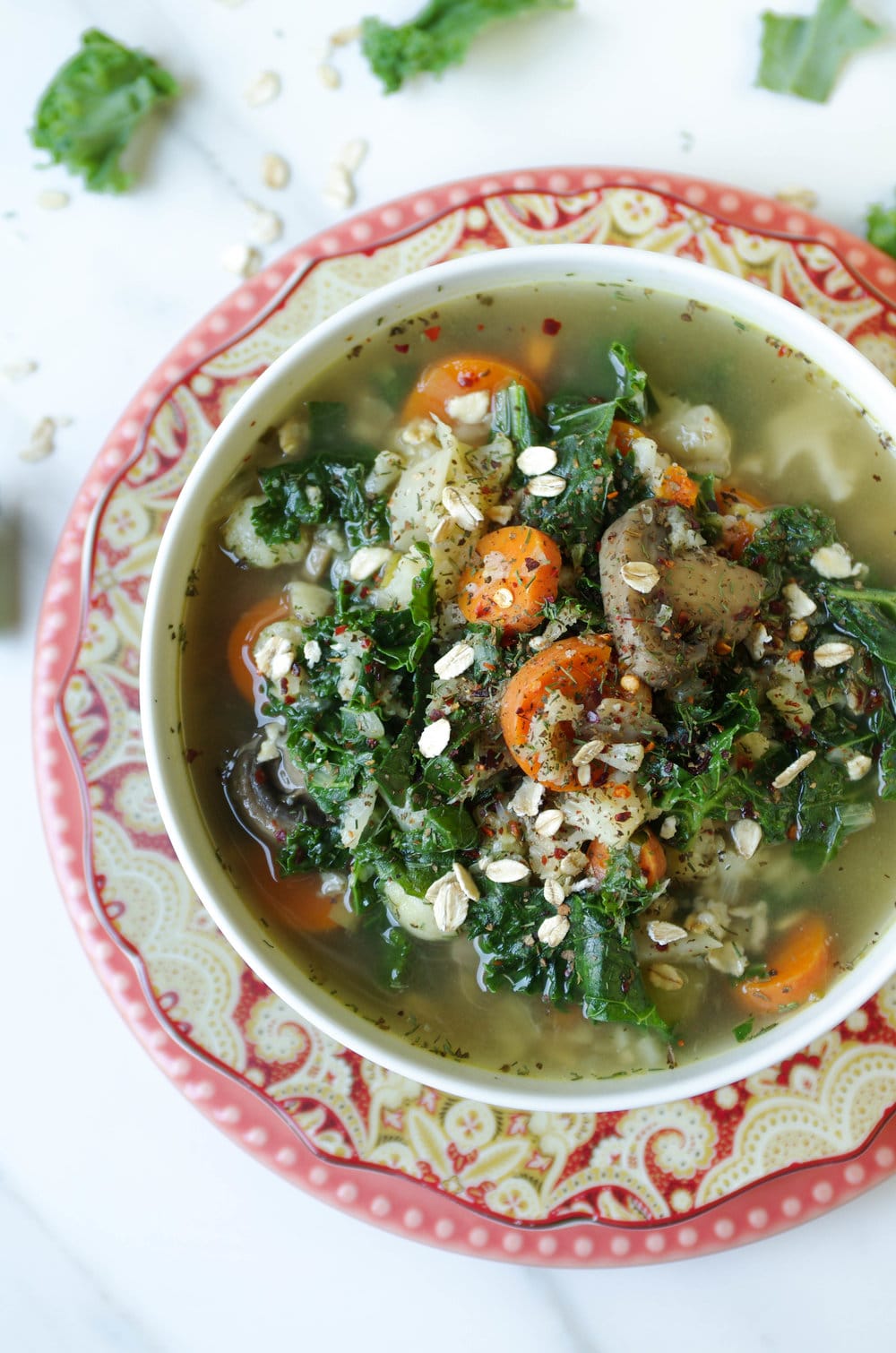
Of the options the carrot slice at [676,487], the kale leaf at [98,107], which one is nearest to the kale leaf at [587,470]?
the carrot slice at [676,487]

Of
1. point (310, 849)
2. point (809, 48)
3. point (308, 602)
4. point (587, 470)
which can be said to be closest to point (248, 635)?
point (308, 602)

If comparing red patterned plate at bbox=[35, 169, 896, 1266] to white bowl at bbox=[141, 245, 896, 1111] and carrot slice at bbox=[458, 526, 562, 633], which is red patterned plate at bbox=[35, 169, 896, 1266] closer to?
white bowl at bbox=[141, 245, 896, 1111]

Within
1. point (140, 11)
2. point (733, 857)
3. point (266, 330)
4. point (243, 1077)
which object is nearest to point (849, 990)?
point (733, 857)

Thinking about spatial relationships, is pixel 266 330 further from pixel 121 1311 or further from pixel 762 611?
pixel 121 1311

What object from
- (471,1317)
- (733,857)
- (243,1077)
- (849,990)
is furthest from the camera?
(471,1317)

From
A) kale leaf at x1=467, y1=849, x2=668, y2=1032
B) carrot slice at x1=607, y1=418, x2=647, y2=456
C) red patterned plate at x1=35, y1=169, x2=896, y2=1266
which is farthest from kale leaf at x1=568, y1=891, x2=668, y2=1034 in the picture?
carrot slice at x1=607, y1=418, x2=647, y2=456

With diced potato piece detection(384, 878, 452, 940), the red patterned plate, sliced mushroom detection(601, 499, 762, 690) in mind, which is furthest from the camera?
the red patterned plate
